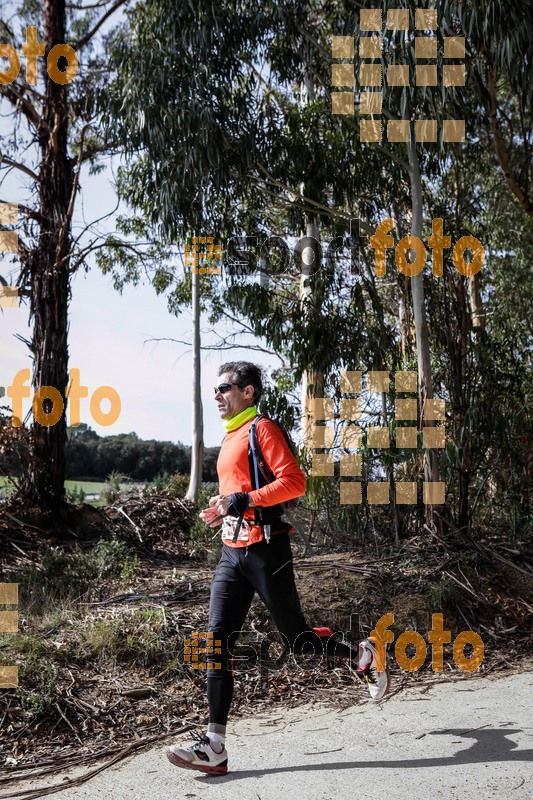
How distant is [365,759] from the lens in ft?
13.4

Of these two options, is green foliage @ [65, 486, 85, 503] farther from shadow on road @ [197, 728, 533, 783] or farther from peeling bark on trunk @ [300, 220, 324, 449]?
shadow on road @ [197, 728, 533, 783]

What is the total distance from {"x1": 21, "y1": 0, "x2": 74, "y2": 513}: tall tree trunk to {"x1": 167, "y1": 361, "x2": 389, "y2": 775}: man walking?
7353mm

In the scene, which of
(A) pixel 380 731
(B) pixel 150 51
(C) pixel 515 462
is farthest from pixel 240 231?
(A) pixel 380 731

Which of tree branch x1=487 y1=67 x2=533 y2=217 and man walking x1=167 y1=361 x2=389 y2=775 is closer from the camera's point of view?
man walking x1=167 y1=361 x2=389 y2=775

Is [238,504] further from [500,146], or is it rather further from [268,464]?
[500,146]

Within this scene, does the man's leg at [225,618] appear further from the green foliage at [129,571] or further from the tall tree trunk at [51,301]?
the tall tree trunk at [51,301]

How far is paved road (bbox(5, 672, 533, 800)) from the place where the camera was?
144 inches

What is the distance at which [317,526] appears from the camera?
9.48m

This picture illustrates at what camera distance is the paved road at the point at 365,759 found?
12.0ft

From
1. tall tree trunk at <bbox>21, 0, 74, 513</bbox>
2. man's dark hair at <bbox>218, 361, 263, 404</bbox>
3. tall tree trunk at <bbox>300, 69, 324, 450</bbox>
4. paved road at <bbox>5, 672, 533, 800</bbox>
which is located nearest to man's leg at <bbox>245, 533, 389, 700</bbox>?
paved road at <bbox>5, 672, 533, 800</bbox>

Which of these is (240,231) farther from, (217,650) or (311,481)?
(217,650)

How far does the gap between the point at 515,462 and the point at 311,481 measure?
2478 millimetres

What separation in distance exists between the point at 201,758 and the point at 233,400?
67.9 inches

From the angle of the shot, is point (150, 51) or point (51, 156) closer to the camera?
point (150, 51)
